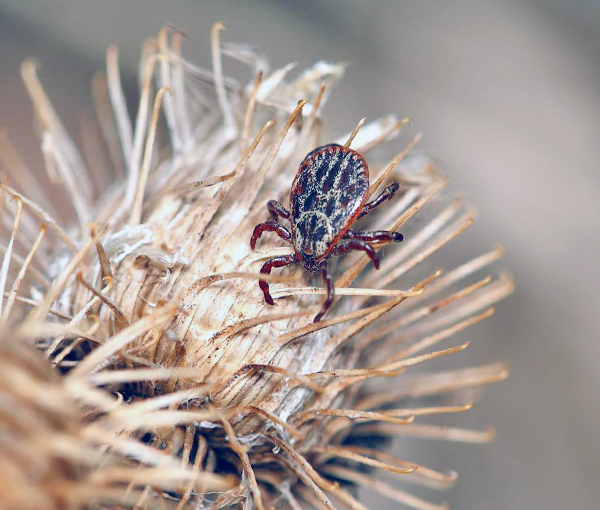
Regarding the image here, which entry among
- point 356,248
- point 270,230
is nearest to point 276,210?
point 270,230

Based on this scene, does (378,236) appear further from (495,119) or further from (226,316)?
(495,119)

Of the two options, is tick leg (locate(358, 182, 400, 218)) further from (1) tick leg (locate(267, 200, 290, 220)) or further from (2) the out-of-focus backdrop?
(2) the out-of-focus backdrop

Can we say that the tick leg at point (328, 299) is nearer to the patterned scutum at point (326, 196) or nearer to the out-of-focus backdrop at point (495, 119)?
the patterned scutum at point (326, 196)

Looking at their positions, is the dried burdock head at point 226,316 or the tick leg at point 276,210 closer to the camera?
the dried burdock head at point 226,316

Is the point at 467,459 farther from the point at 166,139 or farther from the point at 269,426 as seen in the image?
the point at 166,139

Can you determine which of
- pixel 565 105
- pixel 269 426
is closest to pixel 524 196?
pixel 565 105

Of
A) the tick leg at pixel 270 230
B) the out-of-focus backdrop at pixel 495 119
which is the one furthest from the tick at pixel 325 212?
the out-of-focus backdrop at pixel 495 119

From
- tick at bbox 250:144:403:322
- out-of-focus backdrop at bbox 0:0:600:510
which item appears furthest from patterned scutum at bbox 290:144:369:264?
out-of-focus backdrop at bbox 0:0:600:510
